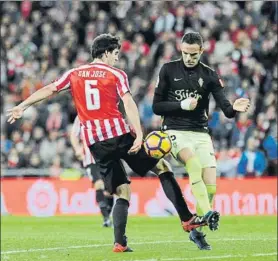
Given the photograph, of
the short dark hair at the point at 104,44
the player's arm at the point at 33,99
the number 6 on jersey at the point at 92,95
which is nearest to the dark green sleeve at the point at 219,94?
the short dark hair at the point at 104,44

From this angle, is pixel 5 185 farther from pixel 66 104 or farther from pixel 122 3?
pixel 122 3

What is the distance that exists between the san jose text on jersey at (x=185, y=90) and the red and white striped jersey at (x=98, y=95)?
0.77 m

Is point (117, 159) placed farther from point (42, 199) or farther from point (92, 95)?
point (42, 199)

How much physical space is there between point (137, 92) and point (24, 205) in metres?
3.97

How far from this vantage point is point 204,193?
11297 mm

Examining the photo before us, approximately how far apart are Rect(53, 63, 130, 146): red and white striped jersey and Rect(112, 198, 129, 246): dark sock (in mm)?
746

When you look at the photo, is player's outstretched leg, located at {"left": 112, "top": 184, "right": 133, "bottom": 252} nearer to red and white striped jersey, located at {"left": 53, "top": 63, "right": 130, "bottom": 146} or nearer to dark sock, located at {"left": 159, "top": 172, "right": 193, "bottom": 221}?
dark sock, located at {"left": 159, "top": 172, "right": 193, "bottom": 221}

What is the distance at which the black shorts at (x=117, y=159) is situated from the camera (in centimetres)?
1109

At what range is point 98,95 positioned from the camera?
1095cm

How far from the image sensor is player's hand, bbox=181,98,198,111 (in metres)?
11.3

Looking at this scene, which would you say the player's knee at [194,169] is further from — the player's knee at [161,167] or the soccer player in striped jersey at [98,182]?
the soccer player in striped jersey at [98,182]

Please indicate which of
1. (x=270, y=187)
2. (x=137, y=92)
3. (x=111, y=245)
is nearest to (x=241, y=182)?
(x=270, y=187)

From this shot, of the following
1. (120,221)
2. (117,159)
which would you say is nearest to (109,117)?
(117,159)

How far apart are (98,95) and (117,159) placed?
743 millimetres
